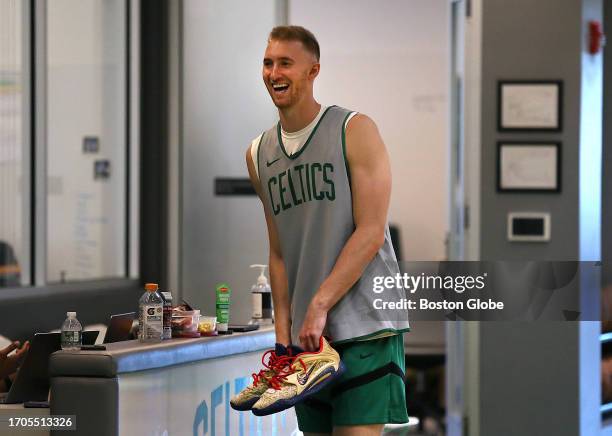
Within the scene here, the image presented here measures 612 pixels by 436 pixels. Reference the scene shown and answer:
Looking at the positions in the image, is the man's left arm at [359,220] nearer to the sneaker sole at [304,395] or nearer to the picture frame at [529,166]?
the sneaker sole at [304,395]

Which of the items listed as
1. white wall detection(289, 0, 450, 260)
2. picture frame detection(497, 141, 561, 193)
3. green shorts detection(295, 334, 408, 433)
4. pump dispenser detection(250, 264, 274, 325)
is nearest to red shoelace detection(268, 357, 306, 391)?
green shorts detection(295, 334, 408, 433)

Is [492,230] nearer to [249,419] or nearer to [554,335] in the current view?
[554,335]

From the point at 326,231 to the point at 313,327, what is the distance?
0.22m

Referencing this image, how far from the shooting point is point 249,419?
11.8ft

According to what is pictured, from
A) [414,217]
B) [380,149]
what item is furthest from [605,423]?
[380,149]

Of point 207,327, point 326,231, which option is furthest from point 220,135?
point 326,231

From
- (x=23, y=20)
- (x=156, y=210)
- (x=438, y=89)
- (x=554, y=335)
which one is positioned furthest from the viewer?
(x=438, y=89)

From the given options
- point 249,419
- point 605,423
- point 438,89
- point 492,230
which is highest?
point 438,89

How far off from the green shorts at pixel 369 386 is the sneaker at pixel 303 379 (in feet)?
0.29

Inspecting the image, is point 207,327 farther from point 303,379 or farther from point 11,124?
point 11,124

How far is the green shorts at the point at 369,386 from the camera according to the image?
252 cm

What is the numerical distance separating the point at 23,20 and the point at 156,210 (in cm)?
147

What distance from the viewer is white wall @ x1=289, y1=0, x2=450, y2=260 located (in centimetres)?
786

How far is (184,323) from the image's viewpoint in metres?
3.28
